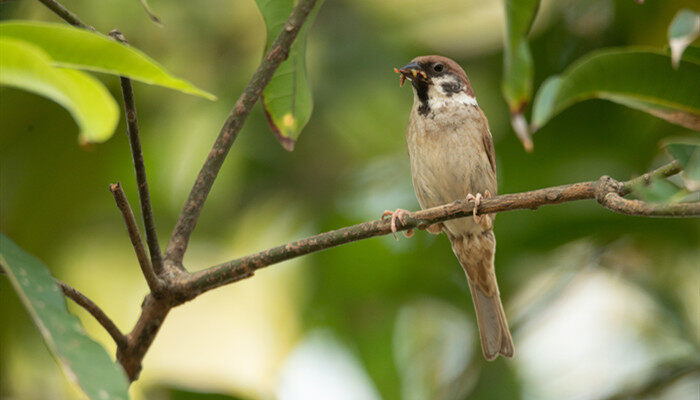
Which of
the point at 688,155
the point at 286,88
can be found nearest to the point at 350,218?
the point at 286,88

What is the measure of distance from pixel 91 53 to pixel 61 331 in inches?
16.7

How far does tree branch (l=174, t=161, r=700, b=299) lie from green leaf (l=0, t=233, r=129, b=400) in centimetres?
33

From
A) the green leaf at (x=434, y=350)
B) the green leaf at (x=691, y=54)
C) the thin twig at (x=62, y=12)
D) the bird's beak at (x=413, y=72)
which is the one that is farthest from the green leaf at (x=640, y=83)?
the green leaf at (x=434, y=350)

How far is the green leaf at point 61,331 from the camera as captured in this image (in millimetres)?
1103

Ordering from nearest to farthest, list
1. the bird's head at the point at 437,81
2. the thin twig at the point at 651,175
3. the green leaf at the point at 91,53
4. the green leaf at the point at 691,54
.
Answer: the green leaf at the point at 91,53
the thin twig at the point at 651,175
the green leaf at the point at 691,54
the bird's head at the point at 437,81

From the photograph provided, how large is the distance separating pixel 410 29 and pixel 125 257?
1936 mm

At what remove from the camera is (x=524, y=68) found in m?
1.61

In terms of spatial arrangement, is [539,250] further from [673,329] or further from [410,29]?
[410,29]

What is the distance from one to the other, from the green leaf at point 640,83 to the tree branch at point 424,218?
167 mm

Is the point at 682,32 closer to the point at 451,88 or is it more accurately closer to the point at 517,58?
the point at 517,58

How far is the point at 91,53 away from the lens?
1.17m

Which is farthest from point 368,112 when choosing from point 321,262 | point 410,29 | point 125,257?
point 125,257

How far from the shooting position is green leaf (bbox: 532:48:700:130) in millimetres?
1545

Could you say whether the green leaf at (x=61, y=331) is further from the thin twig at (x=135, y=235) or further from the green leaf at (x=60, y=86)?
the green leaf at (x=60, y=86)
